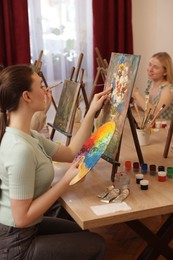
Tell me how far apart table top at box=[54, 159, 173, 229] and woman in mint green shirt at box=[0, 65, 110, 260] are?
0.10 m

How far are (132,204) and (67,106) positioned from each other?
930 mm

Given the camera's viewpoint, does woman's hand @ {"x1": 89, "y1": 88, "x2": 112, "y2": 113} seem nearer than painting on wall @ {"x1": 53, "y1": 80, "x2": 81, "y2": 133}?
Yes

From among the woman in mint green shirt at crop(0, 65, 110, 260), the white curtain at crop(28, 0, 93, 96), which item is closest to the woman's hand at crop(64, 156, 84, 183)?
the woman in mint green shirt at crop(0, 65, 110, 260)

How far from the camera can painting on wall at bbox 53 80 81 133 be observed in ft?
6.52

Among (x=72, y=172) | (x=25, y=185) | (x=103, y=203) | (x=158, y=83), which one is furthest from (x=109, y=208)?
(x=158, y=83)

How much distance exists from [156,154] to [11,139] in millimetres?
817

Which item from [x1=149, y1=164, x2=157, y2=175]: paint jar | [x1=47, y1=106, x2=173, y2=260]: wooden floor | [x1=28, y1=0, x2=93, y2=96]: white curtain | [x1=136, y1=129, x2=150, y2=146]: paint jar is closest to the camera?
[x1=149, y1=164, x2=157, y2=175]: paint jar

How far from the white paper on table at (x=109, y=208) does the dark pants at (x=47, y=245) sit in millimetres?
172

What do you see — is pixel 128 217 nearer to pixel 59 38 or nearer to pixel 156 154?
pixel 156 154

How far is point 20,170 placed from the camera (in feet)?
3.90

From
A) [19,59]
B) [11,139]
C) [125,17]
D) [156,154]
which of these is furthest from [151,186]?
[125,17]

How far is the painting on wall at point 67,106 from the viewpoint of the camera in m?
1.99

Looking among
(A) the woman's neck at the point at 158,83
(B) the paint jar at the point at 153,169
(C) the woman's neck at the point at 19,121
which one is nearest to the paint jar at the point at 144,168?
(B) the paint jar at the point at 153,169

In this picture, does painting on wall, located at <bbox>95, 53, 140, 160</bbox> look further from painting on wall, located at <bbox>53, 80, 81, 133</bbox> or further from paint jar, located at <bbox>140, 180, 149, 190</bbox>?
painting on wall, located at <bbox>53, 80, 81, 133</bbox>
